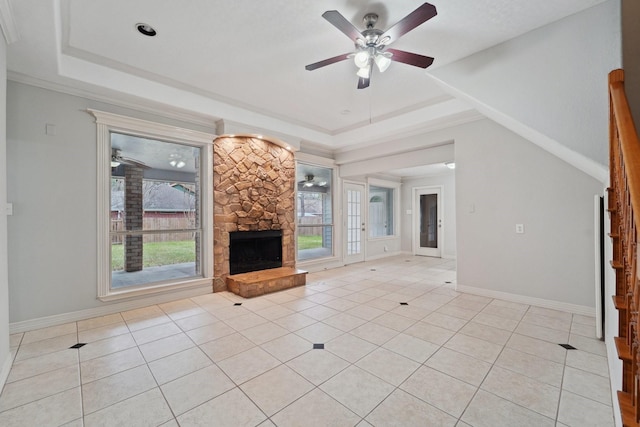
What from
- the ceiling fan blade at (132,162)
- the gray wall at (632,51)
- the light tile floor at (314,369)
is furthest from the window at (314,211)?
the gray wall at (632,51)

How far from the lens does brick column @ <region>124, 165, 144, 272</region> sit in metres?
4.16

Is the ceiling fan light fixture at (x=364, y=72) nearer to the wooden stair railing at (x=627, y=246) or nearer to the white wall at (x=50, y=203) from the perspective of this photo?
the wooden stair railing at (x=627, y=246)

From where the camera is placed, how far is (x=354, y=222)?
7.07m

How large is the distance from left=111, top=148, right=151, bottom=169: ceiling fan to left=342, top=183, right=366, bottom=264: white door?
422 cm

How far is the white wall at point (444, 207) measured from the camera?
25.0 ft

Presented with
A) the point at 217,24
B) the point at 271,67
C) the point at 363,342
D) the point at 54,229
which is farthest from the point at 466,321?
the point at 54,229

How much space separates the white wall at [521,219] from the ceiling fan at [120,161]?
522cm

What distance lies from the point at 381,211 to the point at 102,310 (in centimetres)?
686

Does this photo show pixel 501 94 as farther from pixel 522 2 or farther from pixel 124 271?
pixel 124 271

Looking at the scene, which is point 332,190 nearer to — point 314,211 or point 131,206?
point 314,211

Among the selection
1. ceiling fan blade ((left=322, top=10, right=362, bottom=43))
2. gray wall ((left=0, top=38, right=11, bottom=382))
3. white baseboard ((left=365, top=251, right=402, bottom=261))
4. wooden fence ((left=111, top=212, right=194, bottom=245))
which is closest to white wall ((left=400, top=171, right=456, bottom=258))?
white baseboard ((left=365, top=251, right=402, bottom=261))

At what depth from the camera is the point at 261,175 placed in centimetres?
485

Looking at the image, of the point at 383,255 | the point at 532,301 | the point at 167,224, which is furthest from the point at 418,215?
the point at 167,224

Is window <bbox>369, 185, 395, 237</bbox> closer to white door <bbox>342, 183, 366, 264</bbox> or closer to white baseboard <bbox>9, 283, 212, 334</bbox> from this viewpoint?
white door <bbox>342, 183, 366, 264</bbox>
